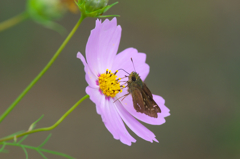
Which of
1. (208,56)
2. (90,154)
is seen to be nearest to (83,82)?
(90,154)

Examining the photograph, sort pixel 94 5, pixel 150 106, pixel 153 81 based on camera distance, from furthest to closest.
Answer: pixel 153 81 → pixel 150 106 → pixel 94 5

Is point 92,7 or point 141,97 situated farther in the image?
point 141,97

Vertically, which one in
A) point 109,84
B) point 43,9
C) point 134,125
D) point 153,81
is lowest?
point 134,125

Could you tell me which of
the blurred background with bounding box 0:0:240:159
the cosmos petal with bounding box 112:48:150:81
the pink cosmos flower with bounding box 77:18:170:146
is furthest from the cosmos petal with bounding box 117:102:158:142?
the blurred background with bounding box 0:0:240:159

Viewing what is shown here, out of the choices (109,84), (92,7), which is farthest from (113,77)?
(92,7)

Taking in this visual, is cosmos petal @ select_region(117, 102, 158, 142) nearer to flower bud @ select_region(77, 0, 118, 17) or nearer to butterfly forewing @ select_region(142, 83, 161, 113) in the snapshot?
butterfly forewing @ select_region(142, 83, 161, 113)

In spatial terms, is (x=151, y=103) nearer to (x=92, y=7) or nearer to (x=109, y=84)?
(x=109, y=84)

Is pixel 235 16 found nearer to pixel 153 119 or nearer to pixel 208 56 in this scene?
pixel 208 56

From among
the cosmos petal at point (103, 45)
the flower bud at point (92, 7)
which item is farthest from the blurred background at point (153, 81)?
the flower bud at point (92, 7)
